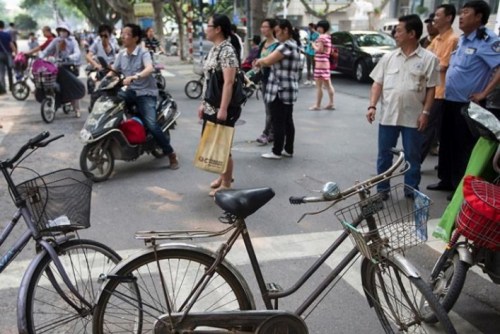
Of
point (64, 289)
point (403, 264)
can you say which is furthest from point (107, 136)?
point (403, 264)

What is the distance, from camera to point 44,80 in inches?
A: 341

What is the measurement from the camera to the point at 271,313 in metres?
2.39

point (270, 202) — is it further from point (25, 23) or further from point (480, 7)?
point (25, 23)

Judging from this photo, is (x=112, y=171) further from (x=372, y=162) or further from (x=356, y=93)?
(x=356, y=93)

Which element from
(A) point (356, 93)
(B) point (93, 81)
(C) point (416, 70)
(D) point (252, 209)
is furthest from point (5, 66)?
(D) point (252, 209)

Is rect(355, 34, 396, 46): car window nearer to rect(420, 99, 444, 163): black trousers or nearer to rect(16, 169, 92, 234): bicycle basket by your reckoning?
rect(420, 99, 444, 163): black trousers

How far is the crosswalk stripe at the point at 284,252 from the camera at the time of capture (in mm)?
3555

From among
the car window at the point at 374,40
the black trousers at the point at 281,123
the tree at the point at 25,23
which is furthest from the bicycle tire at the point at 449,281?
A: the tree at the point at 25,23

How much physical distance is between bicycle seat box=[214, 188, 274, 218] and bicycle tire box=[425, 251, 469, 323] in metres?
1.02

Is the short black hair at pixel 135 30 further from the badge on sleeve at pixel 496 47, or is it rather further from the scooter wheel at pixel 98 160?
the badge on sleeve at pixel 496 47

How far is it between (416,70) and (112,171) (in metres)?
3.57

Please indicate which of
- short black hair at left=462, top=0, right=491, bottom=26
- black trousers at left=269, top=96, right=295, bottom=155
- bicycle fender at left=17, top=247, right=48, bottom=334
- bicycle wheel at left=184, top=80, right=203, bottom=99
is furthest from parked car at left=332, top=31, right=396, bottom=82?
bicycle fender at left=17, top=247, right=48, bottom=334

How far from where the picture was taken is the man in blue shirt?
4453 mm

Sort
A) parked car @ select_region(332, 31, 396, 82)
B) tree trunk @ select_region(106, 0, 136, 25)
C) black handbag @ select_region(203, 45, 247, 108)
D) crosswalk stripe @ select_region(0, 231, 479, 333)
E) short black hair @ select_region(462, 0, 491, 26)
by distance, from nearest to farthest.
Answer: crosswalk stripe @ select_region(0, 231, 479, 333) < short black hair @ select_region(462, 0, 491, 26) < black handbag @ select_region(203, 45, 247, 108) < parked car @ select_region(332, 31, 396, 82) < tree trunk @ select_region(106, 0, 136, 25)
